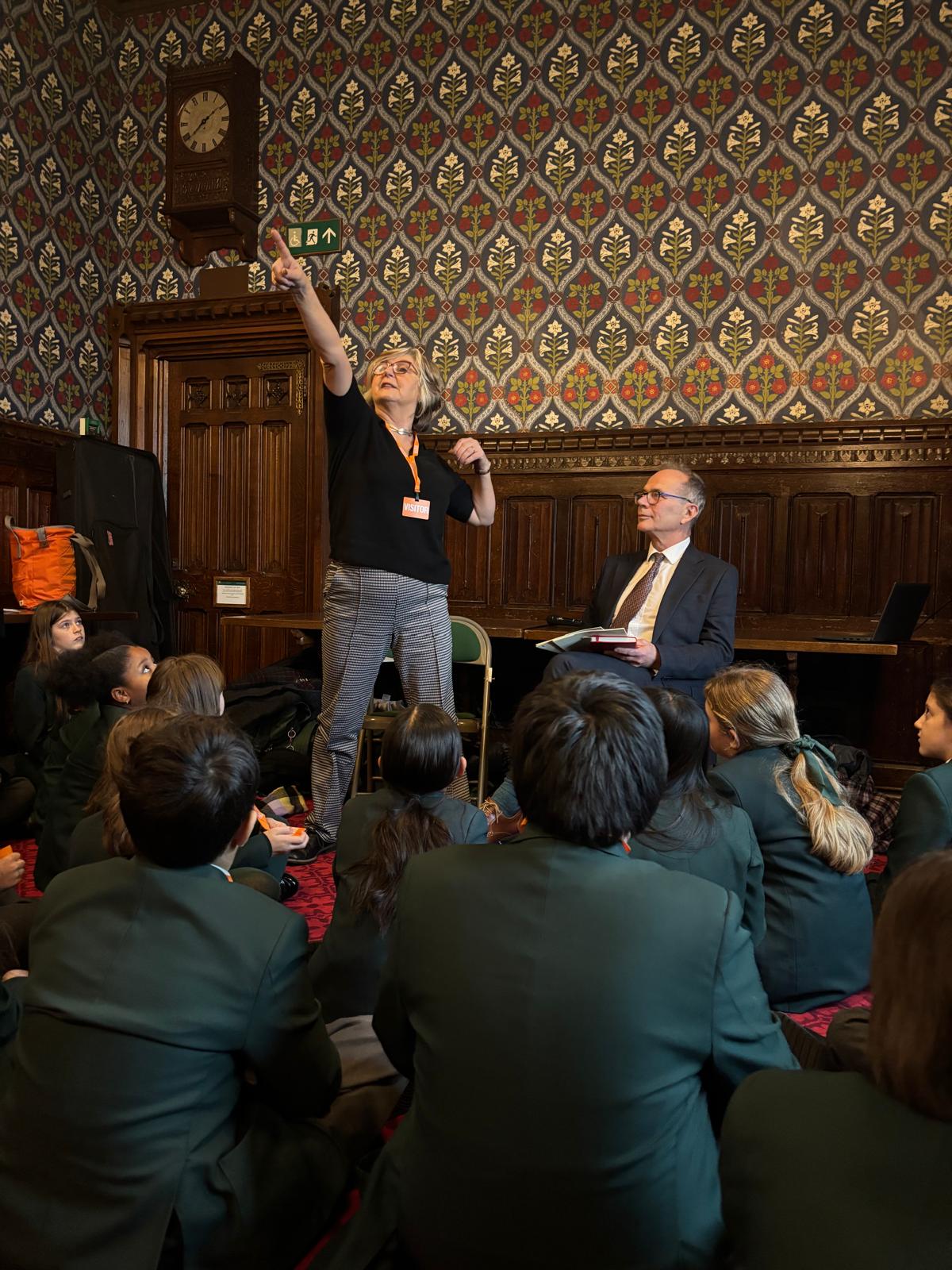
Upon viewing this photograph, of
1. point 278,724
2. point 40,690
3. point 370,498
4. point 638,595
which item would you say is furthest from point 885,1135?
point 278,724

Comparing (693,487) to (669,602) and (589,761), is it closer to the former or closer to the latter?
(669,602)

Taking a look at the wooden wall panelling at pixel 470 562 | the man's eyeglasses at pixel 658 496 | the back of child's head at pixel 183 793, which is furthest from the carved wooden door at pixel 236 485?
the back of child's head at pixel 183 793

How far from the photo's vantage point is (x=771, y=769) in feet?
7.07

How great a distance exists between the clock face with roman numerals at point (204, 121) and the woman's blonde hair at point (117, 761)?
16.1 feet

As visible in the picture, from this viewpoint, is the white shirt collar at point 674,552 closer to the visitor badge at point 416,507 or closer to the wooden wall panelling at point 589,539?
the visitor badge at point 416,507

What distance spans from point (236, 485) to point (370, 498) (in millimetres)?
3139

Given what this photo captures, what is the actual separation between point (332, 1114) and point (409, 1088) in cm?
18

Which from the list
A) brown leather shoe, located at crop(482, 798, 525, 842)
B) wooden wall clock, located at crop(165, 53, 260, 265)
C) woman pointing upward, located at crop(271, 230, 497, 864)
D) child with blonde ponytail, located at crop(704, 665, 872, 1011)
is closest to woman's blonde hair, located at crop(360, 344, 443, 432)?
→ woman pointing upward, located at crop(271, 230, 497, 864)

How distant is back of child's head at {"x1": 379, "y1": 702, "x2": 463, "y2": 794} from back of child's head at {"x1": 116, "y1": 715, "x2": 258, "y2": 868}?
0.55m

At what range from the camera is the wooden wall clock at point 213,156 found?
578 centimetres

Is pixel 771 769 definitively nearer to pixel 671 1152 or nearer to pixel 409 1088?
pixel 409 1088

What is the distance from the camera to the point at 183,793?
125cm

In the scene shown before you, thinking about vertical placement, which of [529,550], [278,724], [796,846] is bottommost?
[278,724]

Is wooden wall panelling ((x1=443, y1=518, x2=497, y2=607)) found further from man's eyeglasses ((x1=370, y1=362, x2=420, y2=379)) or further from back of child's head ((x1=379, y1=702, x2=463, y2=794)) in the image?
back of child's head ((x1=379, y1=702, x2=463, y2=794))
